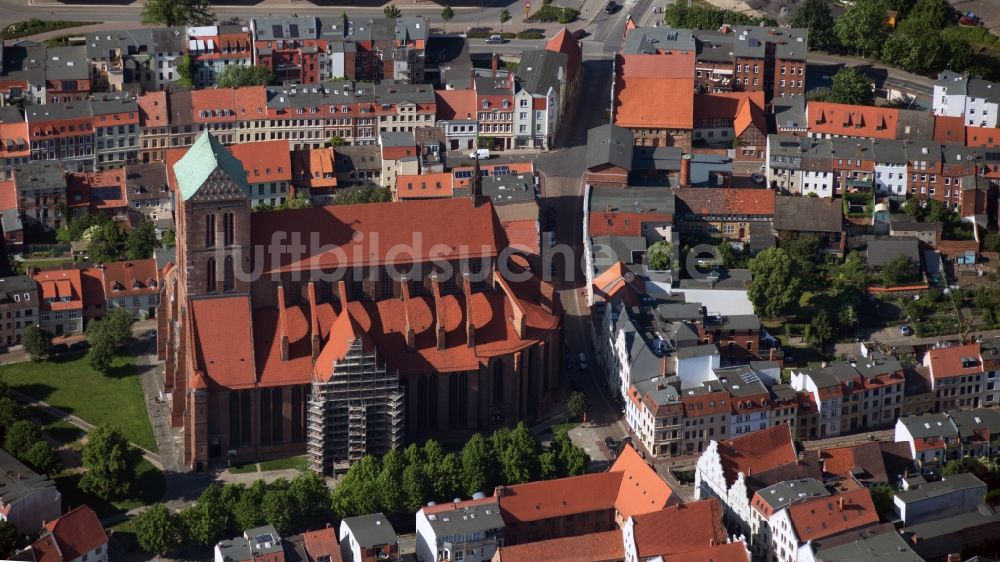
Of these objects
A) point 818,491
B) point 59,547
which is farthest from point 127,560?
point 818,491

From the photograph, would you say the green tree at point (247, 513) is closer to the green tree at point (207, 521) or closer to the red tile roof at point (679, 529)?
the green tree at point (207, 521)

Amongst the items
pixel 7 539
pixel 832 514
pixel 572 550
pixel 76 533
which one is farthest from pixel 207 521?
pixel 832 514

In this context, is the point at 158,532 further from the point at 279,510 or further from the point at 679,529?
the point at 679,529

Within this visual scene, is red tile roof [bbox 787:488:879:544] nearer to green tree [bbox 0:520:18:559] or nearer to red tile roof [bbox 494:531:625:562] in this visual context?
red tile roof [bbox 494:531:625:562]

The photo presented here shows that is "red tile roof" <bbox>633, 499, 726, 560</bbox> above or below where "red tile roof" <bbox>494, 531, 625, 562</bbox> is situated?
above

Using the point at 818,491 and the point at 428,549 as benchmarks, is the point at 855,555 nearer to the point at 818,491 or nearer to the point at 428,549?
the point at 818,491

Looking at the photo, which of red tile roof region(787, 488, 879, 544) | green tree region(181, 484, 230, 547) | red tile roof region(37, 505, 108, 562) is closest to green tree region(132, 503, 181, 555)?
green tree region(181, 484, 230, 547)

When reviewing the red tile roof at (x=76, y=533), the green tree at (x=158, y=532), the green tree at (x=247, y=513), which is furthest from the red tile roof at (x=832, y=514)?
the red tile roof at (x=76, y=533)
